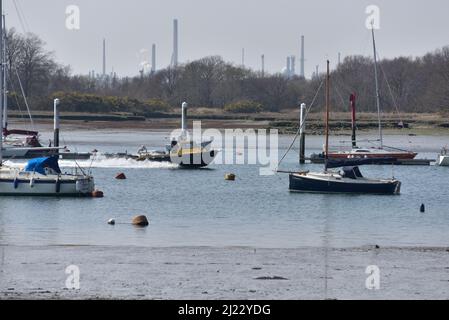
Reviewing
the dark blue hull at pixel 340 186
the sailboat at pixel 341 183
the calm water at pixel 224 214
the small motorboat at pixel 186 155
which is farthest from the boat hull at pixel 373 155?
the dark blue hull at pixel 340 186

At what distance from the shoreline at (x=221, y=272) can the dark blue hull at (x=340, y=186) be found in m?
24.3

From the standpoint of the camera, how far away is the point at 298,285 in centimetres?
3456

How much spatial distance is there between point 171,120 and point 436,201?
98274 mm

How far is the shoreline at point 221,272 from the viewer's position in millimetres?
33281

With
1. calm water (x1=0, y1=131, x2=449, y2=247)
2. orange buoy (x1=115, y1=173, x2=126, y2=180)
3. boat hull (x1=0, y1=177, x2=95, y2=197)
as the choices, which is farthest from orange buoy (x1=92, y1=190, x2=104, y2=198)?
orange buoy (x1=115, y1=173, x2=126, y2=180)

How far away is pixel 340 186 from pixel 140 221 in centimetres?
1846

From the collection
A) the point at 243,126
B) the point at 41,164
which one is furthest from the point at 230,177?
the point at 243,126

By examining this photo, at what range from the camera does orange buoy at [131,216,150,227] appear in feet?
169

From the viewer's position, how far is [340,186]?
67500mm

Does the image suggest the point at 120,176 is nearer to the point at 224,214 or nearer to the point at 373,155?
the point at 373,155

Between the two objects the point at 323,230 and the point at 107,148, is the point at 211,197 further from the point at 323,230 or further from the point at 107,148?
the point at 107,148

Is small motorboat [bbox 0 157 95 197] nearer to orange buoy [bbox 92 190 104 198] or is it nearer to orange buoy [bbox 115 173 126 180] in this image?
orange buoy [bbox 92 190 104 198]

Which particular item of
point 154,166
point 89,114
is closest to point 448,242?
point 154,166
